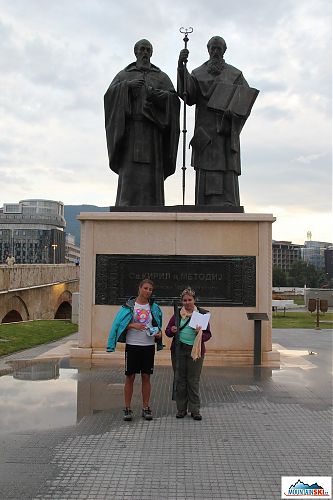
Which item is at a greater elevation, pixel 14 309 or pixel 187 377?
pixel 187 377

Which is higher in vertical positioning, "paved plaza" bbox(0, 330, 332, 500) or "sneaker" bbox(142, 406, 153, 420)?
"sneaker" bbox(142, 406, 153, 420)

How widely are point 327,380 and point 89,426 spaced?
3.96 metres

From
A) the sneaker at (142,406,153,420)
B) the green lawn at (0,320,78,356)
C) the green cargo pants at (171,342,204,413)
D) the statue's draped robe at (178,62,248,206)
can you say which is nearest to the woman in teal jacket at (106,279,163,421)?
the sneaker at (142,406,153,420)

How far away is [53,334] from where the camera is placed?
13.4 m

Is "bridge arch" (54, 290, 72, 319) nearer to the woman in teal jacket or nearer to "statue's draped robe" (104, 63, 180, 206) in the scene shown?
"statue's draped robe" (104, 63, 180, 206)

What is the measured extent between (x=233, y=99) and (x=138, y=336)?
232 inches

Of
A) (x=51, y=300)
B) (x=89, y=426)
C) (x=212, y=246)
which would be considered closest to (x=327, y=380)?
(x=212, y=246)

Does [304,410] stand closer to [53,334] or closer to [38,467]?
[38,467]

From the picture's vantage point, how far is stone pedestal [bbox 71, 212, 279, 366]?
28.6 feet

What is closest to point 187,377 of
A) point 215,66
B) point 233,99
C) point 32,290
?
point 233,99

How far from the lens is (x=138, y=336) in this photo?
5.23 meters

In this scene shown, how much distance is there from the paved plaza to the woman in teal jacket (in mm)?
373

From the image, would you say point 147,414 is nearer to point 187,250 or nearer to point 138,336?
point 138,336

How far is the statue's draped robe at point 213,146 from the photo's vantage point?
31.7 ft
